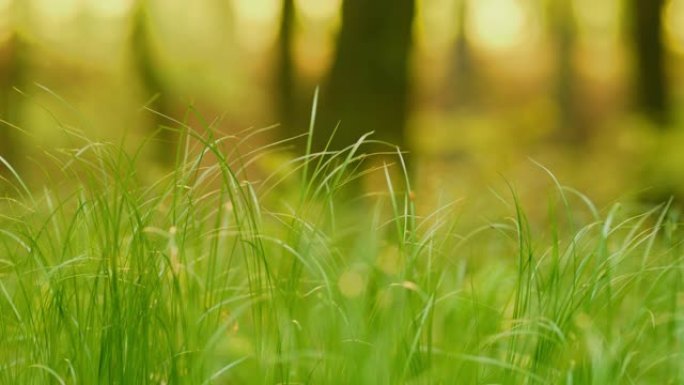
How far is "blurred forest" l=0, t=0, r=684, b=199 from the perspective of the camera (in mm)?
4727

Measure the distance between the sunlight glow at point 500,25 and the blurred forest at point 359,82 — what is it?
0.10 m

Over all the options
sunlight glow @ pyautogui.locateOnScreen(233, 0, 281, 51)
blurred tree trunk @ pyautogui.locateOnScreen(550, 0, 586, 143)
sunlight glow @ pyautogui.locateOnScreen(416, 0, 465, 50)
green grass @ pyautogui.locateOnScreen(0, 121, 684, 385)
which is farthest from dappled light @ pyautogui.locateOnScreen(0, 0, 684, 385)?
blurred tree trunk @ pyautogui.locateOnScreen(550, 0, 586, 143)

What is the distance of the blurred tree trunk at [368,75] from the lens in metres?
4.67

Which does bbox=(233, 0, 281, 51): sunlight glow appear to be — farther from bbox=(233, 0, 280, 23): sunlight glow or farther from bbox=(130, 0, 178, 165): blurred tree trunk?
bbox=(130, 0, 178, 165): blurred tree trunk

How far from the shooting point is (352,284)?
2166mm

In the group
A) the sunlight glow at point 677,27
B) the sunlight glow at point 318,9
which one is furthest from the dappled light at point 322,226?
the sunlight glow at point 677,27

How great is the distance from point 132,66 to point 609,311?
10.2m

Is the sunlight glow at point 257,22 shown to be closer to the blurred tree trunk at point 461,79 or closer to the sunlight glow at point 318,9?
the sunlight glow at point 318,9

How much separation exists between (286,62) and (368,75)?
475 cm

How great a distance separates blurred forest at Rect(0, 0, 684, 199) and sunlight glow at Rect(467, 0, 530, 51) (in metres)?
0.10

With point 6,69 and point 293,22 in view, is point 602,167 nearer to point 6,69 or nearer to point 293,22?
Result: point 293,22

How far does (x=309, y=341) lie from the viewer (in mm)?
1762

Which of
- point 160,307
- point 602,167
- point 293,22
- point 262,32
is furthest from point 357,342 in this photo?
point 262,32

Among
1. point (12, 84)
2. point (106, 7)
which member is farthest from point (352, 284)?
point (106, 7)
